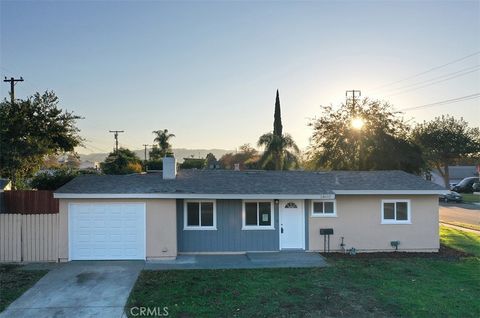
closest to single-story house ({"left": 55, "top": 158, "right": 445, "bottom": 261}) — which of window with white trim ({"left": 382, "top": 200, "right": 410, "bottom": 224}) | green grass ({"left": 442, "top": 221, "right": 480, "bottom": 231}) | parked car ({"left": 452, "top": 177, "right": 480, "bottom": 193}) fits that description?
window with white trim ({"left": 382, "top": 200, "right": 410, "bottom": 224})

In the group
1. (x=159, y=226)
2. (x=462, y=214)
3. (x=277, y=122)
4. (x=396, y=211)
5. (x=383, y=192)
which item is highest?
(x=277, y=122)

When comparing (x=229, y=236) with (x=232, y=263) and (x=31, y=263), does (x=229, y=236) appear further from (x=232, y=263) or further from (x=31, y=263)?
(x=31, y=263)

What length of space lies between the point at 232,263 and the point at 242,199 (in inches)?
113

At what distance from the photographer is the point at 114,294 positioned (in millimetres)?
11500

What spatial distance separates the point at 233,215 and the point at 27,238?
7.71 metres

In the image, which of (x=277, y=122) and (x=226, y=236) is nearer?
(x=226, y=236)

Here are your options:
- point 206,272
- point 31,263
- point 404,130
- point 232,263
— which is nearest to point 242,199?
point 232,263

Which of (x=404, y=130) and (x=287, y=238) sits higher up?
(x=404, y=130)

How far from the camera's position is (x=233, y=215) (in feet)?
56.2

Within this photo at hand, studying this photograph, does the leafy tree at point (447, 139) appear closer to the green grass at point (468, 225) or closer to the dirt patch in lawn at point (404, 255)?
the green grass at point (468, 225)

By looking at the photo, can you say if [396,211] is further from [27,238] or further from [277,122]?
[277,122]

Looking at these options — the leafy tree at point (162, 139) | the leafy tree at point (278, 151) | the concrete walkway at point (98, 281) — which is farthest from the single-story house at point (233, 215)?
the leafy tree at point (162, 139)

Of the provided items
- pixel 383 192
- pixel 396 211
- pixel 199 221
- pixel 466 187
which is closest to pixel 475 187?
pixel 466 187

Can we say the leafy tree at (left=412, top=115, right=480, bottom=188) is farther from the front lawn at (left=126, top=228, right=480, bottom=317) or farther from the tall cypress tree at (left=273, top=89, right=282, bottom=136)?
the front lawn at (left=126, top=228, right=480, bottom=317)
